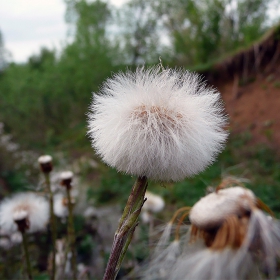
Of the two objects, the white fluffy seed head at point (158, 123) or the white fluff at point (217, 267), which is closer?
the white fluff at point (217, 267)

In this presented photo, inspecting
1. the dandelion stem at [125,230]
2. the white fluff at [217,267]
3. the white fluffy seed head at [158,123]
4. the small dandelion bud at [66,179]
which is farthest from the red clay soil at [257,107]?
the white fluff at [217,267]

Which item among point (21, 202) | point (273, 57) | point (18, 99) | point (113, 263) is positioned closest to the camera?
point (113, 263)

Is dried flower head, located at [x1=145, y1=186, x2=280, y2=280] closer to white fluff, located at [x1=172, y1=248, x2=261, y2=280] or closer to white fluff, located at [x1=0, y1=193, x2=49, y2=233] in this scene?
white fluff, located at [x1=172, y1=248, x2=261, y2=280]

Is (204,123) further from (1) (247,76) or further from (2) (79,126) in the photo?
(2) (79,126)

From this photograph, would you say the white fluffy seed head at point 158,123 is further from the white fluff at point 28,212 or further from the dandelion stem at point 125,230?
the white fluff at point 28,212

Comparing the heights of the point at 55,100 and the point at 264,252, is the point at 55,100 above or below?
below

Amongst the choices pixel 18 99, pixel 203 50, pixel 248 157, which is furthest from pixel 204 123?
pixel 18 99
